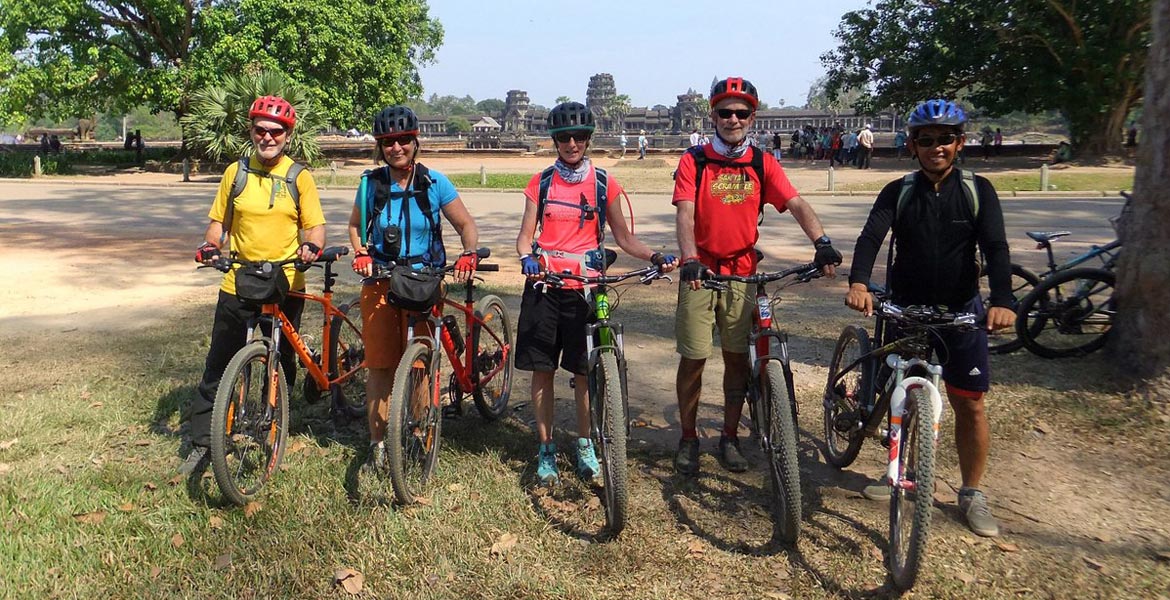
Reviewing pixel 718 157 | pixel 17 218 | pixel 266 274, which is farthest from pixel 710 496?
pixel 17 218

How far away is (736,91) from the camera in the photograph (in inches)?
166

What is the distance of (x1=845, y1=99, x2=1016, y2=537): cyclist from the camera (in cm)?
384

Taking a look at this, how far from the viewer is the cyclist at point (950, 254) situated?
12.6ft

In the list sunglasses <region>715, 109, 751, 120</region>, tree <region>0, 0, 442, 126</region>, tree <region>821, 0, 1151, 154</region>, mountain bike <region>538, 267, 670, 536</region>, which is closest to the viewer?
mountain bike <region>538, 267, 670, 536</region>

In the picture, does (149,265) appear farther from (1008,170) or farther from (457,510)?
(1008,170)

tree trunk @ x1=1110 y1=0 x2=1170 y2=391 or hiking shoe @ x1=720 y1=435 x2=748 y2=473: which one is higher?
tree trunk @ x1=1110 y1=0 x2=1170 y2=391

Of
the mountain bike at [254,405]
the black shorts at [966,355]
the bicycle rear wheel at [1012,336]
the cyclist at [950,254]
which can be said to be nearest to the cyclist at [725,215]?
the cyclist at [950,254]

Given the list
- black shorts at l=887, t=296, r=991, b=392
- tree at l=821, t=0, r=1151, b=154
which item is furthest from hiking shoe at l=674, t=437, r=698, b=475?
tree at l=821, t=0, r=1151, b=154

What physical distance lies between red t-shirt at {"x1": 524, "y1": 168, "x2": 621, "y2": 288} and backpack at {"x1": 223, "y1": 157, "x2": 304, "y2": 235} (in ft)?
4.26

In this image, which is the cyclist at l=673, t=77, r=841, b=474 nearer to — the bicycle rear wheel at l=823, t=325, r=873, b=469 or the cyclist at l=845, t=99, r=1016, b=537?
the cyclist at l=845, t=99, r=1016, b=537

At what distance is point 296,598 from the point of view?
356 cm

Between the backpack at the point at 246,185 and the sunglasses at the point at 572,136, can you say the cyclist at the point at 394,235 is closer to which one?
the backpack at the point at 246,185

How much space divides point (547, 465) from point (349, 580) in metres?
1.26

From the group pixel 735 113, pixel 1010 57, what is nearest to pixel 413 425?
pixel 735 113
